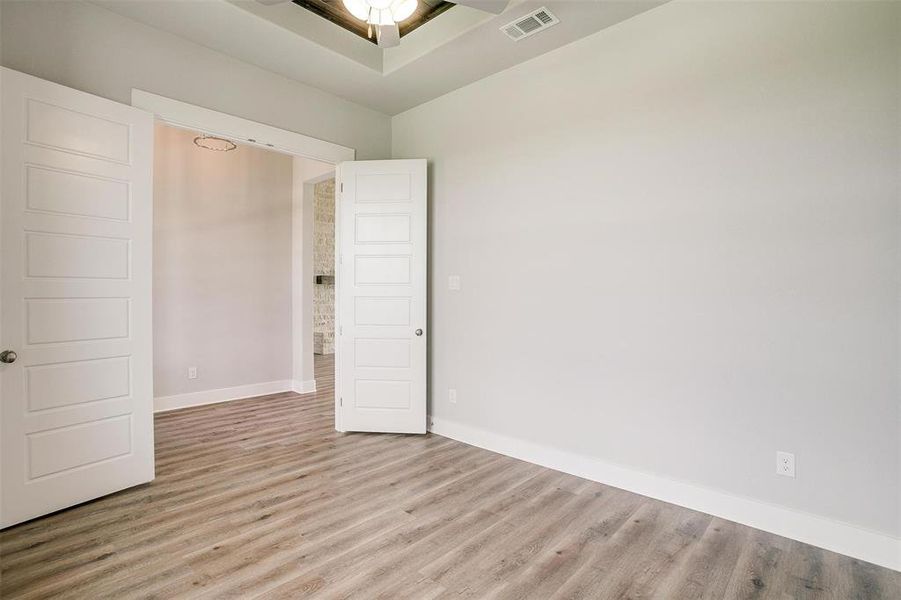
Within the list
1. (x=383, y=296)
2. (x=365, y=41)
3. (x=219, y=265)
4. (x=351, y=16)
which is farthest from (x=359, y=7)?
(x=219, y=265)

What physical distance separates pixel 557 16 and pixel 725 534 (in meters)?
3.19

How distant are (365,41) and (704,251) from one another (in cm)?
286

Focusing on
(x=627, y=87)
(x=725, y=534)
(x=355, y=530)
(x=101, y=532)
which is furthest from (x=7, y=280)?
(x=725, y=534)

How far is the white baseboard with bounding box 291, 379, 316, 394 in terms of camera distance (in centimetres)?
549

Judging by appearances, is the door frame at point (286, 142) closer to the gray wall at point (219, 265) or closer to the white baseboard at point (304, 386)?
the white baseboard at point (304, 386)

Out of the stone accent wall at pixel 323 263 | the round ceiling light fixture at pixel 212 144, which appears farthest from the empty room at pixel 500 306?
the stone accent wall at pixel 323 263

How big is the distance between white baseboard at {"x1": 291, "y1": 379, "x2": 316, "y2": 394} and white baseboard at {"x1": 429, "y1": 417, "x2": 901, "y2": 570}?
2.80 metres

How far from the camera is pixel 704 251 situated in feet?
8.52

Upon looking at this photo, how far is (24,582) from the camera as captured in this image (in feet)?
6.25

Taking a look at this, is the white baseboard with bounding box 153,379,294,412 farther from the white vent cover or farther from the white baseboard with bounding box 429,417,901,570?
the white vent cover

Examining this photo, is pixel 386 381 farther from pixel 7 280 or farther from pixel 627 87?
pixel 627 87

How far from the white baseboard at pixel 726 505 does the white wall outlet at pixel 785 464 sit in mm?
189

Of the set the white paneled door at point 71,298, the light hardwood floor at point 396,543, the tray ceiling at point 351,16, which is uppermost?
the tray ceiling at point 351,16

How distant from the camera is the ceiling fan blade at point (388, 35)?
2393 mm
